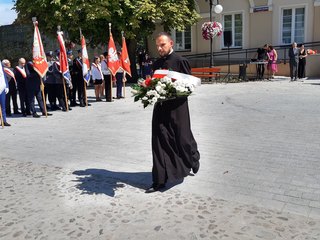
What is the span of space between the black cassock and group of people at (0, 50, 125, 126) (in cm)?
694

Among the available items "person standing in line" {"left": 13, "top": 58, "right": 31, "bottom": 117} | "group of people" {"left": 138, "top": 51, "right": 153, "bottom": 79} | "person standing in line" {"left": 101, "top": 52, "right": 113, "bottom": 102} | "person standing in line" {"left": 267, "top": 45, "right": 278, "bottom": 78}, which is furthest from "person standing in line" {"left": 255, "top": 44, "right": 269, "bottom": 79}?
"person standing in line" {"left": 13, "top": 58, "right": 31, "bottom": 117}

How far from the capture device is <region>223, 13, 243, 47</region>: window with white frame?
2289 cm

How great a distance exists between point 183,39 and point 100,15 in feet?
32.8

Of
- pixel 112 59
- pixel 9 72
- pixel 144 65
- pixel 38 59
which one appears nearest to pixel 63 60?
pixel 38 59

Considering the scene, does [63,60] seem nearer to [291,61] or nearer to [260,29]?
[291,61]

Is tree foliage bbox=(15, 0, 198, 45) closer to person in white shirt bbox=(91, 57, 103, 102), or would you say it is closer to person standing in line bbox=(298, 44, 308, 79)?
person in white shirt bbox=(91, 57, 103, 102)

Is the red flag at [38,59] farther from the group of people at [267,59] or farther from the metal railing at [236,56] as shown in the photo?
the metal railing at [236,56]

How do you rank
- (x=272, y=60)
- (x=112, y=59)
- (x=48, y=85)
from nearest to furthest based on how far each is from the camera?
(x=48, y=85) < (x=112, y=59) < (x=272, y=60)

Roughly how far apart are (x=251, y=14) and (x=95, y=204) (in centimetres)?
2000

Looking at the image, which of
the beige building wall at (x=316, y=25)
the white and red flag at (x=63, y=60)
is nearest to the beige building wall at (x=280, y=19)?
the beige building wall at (x=316, y=25)

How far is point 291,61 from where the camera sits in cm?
1839

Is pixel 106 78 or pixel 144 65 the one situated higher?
pixel 144 65

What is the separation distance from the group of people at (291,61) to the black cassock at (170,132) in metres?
14.9

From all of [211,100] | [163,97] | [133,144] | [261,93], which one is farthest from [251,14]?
[163,97]
